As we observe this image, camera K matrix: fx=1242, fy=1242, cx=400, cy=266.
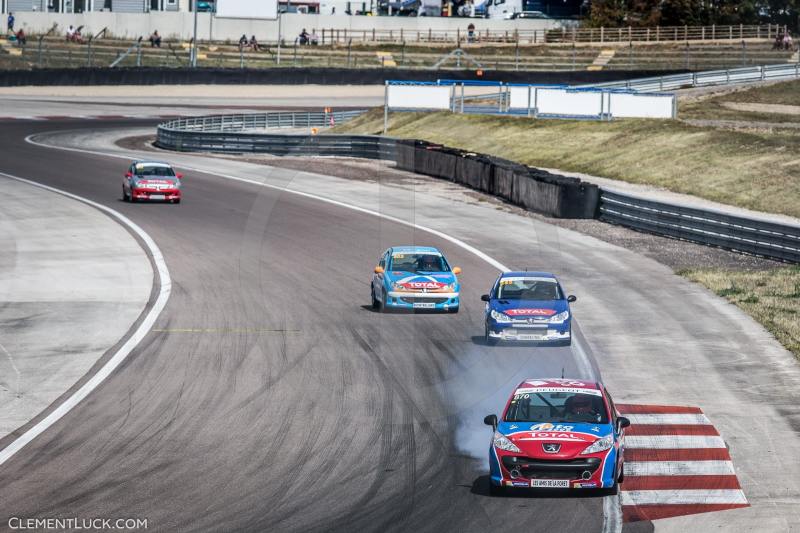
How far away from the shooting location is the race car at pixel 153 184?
42.6 meters

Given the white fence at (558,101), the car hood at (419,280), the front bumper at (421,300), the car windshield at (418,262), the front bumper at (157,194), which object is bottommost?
the front bumper at (421,300)

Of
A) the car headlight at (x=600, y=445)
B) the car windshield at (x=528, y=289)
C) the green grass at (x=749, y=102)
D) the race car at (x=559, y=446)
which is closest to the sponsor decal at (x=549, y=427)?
the race car at (x=559, y=446)

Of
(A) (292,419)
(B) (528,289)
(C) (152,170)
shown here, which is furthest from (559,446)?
(C) (152,170)

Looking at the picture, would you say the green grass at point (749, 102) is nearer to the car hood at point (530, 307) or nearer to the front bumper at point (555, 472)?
the car hood at point (530, 307)

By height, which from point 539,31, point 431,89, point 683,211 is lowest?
point 683,211

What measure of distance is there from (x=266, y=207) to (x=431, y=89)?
88.1ft

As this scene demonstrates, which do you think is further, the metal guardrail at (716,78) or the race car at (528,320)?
the metal guardrail at (716,78)

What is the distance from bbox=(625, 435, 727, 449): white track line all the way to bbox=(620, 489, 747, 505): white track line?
187 centimetres

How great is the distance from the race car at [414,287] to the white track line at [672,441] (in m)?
8.21

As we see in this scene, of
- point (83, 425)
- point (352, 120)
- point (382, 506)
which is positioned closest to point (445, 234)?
point (83, 425)

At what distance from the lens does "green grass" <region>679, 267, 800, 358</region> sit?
79.5 feet

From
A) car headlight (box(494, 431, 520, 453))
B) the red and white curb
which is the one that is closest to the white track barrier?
the red and white curb

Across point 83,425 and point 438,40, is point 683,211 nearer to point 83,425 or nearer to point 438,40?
point 83,425

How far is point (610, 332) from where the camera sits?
24156 mm
